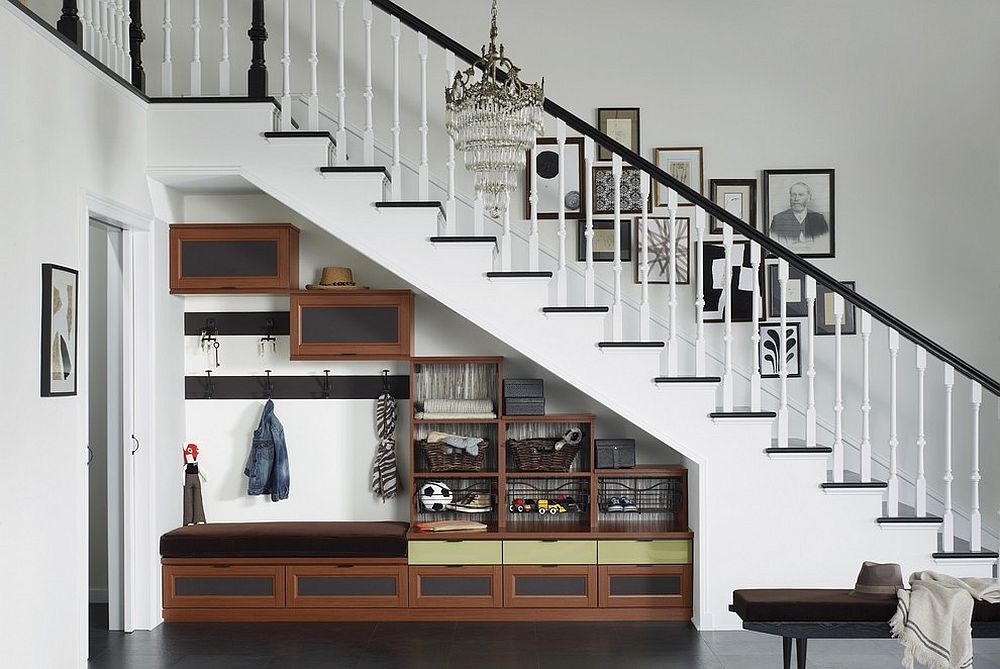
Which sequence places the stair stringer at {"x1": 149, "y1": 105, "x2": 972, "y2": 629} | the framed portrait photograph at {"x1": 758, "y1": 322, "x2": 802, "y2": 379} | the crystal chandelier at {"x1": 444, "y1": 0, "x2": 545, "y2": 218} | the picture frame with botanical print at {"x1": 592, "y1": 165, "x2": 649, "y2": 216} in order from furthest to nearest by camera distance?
the picture frame with botanical print at {"x1": 592, "y1": 165, "x2": 649, "y2": 216}
the framed portrait photograph at {"x1": 758, "y1": 322, "x2": 802, "y2": 379}
the stair stringer at {"x1": 149, "y1": 105, "x2": 972, "y2": 629}
the crystal chandelier at {"x1": 444, "y1": 0, "x2": 545, "y2": 218}

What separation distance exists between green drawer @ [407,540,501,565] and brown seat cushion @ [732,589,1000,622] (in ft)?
5.69

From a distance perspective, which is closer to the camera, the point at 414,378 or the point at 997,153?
the point at 414,378

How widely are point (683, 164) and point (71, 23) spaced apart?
3.65 meters

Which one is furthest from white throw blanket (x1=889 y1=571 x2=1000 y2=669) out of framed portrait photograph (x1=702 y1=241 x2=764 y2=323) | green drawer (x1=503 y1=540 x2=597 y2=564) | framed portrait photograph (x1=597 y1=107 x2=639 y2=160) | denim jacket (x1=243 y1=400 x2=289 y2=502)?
denim jacket (x1=243 y1=400 x2=289 y2=502)

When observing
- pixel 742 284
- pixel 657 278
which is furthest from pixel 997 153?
pixel 657 278

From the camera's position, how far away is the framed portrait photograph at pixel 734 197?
645 centimetres

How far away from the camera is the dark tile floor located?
4.84 m

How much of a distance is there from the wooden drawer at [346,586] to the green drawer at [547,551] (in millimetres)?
613

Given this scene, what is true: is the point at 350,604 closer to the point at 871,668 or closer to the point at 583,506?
the point at 583,506

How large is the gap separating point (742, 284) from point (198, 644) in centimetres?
384

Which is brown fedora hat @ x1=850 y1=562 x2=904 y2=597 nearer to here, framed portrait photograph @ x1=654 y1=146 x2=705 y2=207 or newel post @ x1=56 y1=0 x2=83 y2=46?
framed portrait photograph @ x1=654 y1=146 x2=705 y2=207

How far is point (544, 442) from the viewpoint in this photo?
5.95 m

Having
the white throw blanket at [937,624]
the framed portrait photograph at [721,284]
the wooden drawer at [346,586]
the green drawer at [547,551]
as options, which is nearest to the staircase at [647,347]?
the green drawer at [547,551]

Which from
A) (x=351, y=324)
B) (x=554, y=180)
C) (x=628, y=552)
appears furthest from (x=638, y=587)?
(x=554, y=180)
